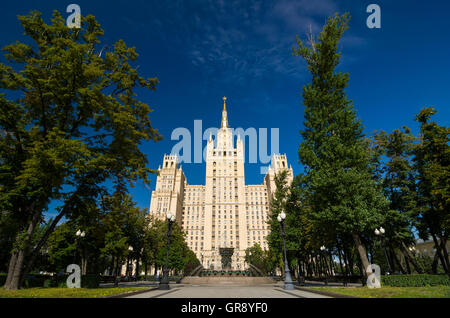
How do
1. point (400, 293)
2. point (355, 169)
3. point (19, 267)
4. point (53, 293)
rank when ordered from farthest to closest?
point (355, 169) → point (19, 267) → point (53, 293) → point (400, 293)

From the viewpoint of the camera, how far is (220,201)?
97250 millimetres

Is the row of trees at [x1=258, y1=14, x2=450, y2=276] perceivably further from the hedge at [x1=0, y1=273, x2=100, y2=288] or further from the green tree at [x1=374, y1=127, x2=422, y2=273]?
the hedge at [x1=0, y1=273, x2=100, y2=288]

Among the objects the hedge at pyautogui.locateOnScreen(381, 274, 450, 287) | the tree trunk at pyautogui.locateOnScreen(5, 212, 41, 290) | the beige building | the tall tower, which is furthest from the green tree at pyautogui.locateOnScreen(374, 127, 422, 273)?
the tall tower

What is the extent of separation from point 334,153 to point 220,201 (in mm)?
84138

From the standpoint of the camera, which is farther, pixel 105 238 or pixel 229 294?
pixel 105 238

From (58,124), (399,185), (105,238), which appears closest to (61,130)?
(58,124)

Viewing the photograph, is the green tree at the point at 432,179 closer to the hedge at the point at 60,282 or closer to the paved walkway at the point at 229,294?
the paved walkway at the point at 229,294

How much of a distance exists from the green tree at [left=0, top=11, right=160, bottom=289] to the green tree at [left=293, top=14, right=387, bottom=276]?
1256 cm

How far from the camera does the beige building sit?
92.2 meters

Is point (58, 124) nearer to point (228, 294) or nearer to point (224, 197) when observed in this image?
point (228, 294)

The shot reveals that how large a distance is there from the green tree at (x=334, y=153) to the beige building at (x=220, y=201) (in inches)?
2911

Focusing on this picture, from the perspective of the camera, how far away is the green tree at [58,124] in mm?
12953

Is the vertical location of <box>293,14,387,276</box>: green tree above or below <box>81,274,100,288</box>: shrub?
above
